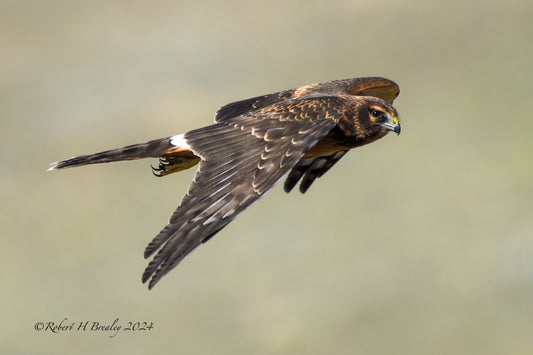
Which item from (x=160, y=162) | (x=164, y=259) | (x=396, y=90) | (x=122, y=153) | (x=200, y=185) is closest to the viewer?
(x=164, y=259)

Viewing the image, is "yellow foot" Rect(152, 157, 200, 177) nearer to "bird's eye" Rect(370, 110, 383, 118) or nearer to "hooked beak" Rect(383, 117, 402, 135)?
"bird's eye" Rect(370, 110, 383, 118)

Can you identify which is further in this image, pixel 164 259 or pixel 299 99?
pixel 299 99

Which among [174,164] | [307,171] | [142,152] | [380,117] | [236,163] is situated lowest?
[307,171]

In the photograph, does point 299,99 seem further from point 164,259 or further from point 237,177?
point 164,259

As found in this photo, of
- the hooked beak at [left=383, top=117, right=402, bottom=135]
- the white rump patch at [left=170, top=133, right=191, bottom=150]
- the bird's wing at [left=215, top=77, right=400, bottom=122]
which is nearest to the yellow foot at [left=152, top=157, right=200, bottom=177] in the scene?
the white rump patch at [left=170, top=133, right=191, bottom=150]

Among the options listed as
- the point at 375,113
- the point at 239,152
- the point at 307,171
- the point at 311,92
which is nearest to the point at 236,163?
the point at 239,152

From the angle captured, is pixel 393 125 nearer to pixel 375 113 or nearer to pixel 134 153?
pixel 375 113

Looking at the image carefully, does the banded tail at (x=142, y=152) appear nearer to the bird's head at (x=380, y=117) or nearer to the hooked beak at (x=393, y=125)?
the bird's head at (x=380, y=117)

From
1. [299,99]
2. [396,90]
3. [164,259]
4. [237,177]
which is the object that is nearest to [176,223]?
[164,259]

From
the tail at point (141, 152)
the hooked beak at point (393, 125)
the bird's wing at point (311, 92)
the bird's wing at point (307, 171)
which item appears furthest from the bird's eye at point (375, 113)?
the tail at point (141, 152)
